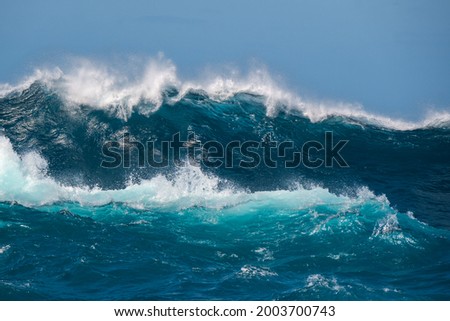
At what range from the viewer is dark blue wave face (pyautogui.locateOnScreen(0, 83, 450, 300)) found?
9188 mm

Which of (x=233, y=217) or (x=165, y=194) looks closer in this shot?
(x=233, y=217)

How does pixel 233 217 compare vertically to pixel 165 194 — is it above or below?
below

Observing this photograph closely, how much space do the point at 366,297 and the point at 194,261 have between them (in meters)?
3.34

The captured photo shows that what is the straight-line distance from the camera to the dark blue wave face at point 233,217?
919 cm

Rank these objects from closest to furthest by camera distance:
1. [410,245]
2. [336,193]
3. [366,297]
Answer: [366,297] < [410,245] < [336,193]

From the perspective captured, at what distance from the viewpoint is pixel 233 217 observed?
1247 centimetres

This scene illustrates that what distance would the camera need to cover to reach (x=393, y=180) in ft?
50.0

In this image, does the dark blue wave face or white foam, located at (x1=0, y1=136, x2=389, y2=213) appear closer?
the dark blue wave face

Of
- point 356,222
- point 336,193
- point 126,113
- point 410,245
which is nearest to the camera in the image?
point 410,245

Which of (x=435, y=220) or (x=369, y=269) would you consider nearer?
(x=369, y=269)

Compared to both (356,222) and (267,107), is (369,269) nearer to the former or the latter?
(356,222)

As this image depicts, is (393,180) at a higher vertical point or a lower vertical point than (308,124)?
lower

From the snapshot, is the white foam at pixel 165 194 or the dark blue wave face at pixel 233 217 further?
the white foam at pixel 165 194

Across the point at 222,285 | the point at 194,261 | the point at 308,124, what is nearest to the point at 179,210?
the point at 194,261
